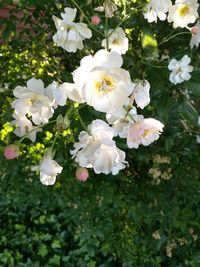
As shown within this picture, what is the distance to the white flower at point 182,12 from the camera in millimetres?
1547

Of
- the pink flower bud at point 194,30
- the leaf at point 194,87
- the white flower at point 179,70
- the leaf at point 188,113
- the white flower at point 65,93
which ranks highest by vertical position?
the white flower at point 65,93

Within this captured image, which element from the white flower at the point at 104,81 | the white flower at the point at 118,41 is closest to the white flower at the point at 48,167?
the white flower at the point at 104,81

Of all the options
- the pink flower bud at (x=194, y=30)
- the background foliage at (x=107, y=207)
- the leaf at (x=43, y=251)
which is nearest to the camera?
the pink flower bud at (x=194, y=30)

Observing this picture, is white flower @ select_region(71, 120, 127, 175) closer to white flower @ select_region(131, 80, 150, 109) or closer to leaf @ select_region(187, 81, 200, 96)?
white flower @ select_region(131, 80, 150, 109)

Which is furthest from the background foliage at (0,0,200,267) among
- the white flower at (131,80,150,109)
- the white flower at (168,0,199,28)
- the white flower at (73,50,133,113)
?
the white flower at (73,50,133,113)

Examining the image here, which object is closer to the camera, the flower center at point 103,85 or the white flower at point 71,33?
the flower center at point 103,85

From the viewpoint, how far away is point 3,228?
2631mm

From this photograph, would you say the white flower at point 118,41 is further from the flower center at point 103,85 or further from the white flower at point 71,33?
the flower center at point 103,85

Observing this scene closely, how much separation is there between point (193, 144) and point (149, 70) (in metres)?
0.75

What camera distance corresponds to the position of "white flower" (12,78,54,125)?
126 centimetres

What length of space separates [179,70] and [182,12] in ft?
0.65

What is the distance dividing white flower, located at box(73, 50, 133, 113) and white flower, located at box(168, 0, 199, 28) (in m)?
0.54

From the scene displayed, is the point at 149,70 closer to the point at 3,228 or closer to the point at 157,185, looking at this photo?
the point at 157,185

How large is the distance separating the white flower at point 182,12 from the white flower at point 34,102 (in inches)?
20.2
